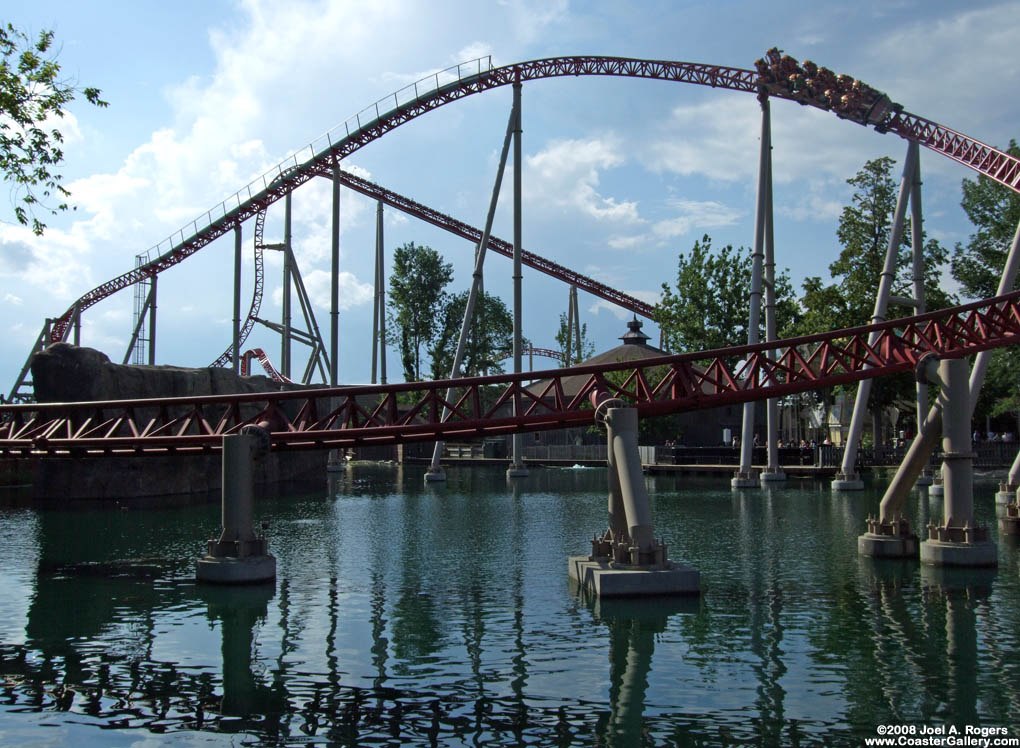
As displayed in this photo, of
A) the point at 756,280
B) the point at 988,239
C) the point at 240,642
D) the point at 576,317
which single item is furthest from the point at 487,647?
the point at 576,317

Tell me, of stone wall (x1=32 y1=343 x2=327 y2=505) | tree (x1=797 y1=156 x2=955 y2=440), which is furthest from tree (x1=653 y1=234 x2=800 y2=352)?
stone wall (x1=32 y1=343 x2=327 y2=505)

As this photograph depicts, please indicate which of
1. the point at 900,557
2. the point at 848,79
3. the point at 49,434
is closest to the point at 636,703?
the point at 900,557

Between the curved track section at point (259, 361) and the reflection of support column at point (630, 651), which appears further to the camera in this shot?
the curved track section at point (259, 361)

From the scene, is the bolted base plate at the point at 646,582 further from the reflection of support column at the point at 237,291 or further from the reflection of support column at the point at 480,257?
the reflection of support column at the point at 237,291

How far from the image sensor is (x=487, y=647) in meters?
13.5

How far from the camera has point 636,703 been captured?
10773 mm

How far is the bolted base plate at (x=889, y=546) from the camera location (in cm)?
2070

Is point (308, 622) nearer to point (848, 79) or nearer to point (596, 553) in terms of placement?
point (596, 553)

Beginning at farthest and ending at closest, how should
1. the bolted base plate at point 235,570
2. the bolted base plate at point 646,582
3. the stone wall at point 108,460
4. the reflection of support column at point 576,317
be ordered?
the reflection of support column at point 576,317, the stone wall at point 108,460, the bolted base plate at point 235,570, the bolted base plate at point 646,582

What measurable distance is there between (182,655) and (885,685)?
9.30 m

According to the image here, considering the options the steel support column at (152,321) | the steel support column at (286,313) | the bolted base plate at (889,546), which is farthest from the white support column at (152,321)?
the bolted base plate at (889,546)

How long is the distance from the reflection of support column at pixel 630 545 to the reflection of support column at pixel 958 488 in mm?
6177

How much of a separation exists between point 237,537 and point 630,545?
7584 millimetres

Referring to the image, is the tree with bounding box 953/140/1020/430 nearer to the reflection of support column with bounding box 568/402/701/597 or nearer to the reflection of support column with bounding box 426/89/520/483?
the reflection of support column with bounding box 426/89/520/483
